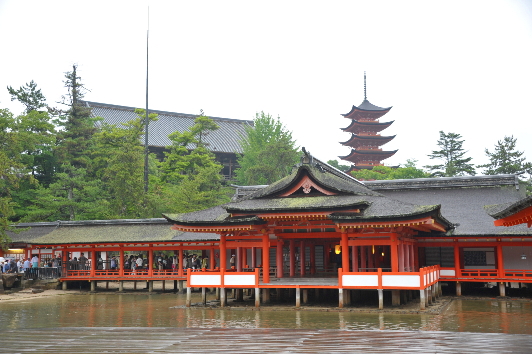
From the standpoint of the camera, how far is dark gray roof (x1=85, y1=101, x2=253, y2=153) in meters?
73.5

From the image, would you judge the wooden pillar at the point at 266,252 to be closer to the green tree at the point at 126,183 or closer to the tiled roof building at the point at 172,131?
the green tree at the point at 126,183

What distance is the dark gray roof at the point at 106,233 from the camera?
3768 cm

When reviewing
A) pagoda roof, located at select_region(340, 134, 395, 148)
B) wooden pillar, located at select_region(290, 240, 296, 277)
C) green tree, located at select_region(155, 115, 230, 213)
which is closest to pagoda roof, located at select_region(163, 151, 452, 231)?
wooden pillar, located at select_region(290, 240, 296, 277)

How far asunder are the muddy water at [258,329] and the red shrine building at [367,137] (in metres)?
51.0

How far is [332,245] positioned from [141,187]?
76.0 ft

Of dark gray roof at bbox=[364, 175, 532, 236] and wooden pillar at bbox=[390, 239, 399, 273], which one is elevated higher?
dark gray roof at bbox=[364, 175, 532, 236]

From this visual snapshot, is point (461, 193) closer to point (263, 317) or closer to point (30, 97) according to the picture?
point (263, 317)

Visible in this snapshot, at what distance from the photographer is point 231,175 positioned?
75938 mm

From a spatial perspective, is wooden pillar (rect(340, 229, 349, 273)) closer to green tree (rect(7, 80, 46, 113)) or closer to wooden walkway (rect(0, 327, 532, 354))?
wooden walkway (rect(0, 327, 532, 354))

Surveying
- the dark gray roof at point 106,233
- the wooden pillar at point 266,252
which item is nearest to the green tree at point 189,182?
the dark gray roof at point 106,233

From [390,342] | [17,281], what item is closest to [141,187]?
[17,281]

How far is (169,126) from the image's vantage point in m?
76.8

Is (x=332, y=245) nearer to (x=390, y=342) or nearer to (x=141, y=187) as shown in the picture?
(x=390, y=342)

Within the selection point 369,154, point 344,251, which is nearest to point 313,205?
point 344,251
